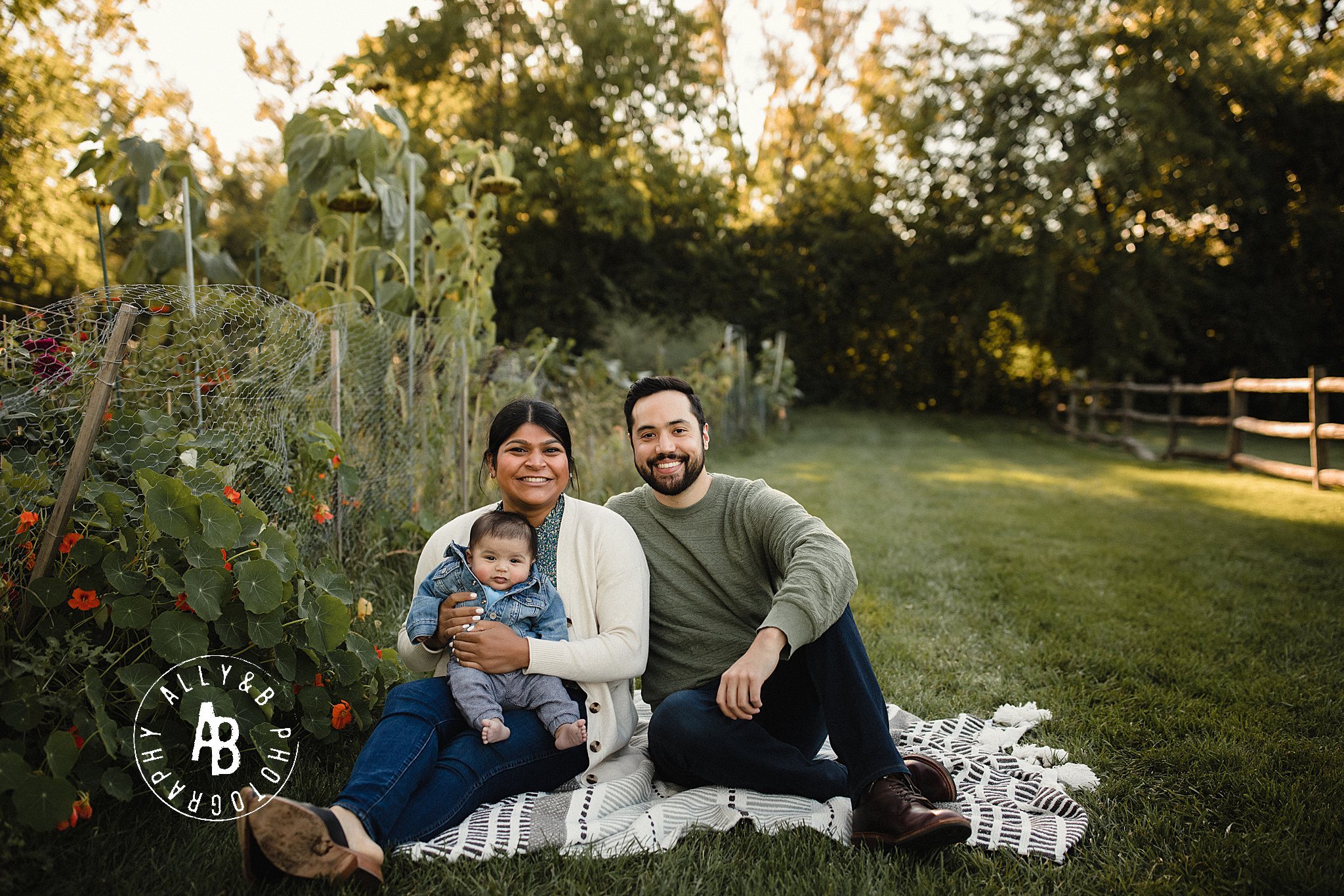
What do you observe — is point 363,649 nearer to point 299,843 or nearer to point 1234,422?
point 299,843

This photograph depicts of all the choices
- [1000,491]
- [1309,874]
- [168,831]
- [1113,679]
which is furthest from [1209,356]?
[168,831]

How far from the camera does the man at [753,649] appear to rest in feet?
5.89

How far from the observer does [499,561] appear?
1.93 meters

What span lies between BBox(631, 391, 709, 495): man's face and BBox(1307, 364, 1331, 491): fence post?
7321 mm

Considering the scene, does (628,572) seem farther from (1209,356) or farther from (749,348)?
(1209,356)

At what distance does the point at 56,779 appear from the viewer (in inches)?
56.8

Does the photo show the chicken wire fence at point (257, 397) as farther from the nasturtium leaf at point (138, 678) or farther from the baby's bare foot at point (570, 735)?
the baby's bare foot at point (570, 735)

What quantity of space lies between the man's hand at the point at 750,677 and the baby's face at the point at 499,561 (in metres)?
0.55

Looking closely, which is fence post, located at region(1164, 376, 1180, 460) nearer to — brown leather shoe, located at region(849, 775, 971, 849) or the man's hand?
brown leather shoe, located at region(849, 775, 971, 849)

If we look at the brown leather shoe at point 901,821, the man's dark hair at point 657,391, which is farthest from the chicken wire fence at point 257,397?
the brown leather shoe at point 901,821

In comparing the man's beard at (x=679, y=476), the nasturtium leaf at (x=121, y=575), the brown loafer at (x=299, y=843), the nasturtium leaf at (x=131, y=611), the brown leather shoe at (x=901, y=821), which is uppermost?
the man's beard at (x=679, y=476)

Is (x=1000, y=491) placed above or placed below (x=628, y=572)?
below

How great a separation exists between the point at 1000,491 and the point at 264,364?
663 centimetres

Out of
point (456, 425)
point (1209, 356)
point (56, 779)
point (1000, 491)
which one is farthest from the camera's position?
point (1209, 356)
